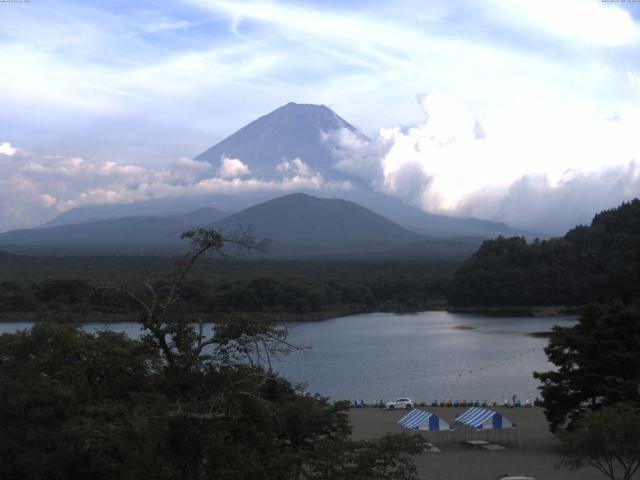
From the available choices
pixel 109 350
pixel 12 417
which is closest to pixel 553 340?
pixel 109 350

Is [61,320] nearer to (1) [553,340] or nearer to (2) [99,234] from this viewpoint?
(1) [553,340]

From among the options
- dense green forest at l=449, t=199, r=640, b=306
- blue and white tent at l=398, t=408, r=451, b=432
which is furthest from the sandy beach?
dense green forest at l=449, t=199, r=640, b=306

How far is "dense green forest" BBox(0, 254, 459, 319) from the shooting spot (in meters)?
35.5

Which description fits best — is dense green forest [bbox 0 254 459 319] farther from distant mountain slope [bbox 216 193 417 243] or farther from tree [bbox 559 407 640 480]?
distant mountain slope [bbox 216 193 417 243]

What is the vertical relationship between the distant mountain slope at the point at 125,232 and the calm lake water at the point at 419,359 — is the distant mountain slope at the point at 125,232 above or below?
above

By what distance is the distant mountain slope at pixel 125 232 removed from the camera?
110m

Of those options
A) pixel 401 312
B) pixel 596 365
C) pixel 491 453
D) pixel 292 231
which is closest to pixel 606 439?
pixel 596 365

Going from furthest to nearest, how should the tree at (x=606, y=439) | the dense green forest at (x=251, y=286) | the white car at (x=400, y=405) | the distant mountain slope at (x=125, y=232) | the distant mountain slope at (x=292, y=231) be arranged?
the distant mountain slope at (x=125, y=232), the distant mountain slope at (x=292, y=231), the dense green forest at (x=251, y=286), the white car at (x=400, y=405), the tree at (x=606, y=439)

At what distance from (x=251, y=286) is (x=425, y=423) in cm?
2578

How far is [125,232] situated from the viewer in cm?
12044

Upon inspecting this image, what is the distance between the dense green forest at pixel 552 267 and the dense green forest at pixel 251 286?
110 inches

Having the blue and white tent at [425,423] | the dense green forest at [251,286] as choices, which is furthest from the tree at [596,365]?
the dense green forest at [251,286]

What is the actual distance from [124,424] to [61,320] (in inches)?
133

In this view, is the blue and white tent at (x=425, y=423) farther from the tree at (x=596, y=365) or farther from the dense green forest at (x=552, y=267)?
the dense green forest at (x=552, y=267)
